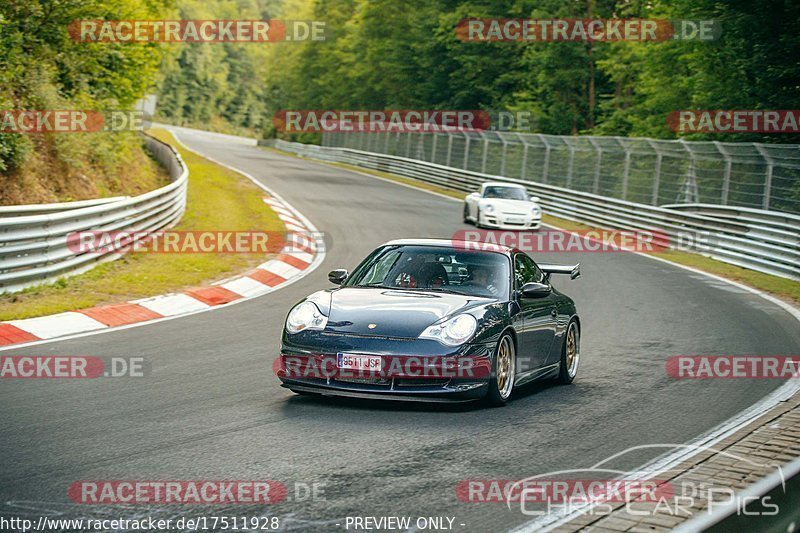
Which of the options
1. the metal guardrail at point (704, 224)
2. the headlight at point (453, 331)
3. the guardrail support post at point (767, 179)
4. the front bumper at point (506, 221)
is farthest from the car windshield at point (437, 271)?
the front bumper at point (506, 221)

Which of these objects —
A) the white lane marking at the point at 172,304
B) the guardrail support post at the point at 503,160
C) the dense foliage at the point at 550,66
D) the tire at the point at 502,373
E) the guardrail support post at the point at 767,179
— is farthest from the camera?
the guardrail support post at the point at 503,160

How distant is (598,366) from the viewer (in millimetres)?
10758

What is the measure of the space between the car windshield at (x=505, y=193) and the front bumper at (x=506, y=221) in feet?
2.88

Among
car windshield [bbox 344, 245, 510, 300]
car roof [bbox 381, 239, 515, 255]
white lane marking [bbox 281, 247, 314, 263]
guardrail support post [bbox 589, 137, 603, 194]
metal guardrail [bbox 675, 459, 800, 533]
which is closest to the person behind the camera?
metal guardrail [bbox 675, 459, 800, 533]

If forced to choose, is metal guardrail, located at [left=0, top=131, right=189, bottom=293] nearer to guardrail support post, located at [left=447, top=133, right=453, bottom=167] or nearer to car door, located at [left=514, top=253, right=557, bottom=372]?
car door, located at [left=514, top=253, right=557, bottom=372]

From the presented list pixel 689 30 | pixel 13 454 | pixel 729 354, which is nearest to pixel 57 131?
pixel 729 354

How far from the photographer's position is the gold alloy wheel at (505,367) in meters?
8.33

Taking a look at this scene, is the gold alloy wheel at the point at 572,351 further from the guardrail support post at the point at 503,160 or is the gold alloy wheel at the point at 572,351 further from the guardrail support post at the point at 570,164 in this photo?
the guardrail support post at the point at 503,160

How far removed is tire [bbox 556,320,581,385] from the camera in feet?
32.5

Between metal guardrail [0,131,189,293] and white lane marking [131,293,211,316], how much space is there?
1.37 meters

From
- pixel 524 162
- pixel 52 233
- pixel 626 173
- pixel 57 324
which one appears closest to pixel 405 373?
pixel 57 324

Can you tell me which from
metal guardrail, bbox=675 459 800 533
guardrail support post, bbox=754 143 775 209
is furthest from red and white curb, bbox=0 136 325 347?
guardrail support post, bbox=754 143 775 209

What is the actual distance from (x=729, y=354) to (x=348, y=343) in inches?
214

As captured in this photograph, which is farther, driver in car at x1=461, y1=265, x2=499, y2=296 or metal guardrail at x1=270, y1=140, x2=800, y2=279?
metal guardrail at x1=270, y1=140, x2=800, y2=279
